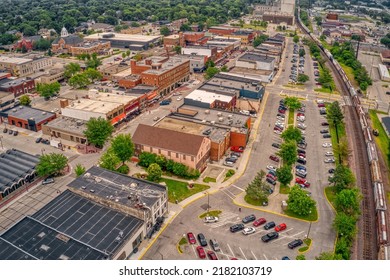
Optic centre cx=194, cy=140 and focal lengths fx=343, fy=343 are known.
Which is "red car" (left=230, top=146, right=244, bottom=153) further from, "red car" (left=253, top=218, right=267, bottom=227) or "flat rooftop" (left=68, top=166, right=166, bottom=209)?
"flat rooftop" (left=68, top=166, right=166, bottom=209)

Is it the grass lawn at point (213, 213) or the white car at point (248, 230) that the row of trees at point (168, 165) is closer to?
the grass lawn at point (213, 213)

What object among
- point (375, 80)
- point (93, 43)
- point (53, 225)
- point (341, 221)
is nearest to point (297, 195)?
point (341, 221)

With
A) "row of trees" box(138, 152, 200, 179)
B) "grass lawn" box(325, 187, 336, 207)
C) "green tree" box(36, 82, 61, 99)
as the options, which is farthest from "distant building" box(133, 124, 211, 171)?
"green tree" box(36, 82, 61, 99)

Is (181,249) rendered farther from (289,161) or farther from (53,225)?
(289,161)

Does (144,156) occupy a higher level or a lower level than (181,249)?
higher

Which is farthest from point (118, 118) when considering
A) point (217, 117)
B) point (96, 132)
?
point (217, 117)

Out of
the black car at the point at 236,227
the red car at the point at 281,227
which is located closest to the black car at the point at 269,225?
the red car at the point at 281,227
